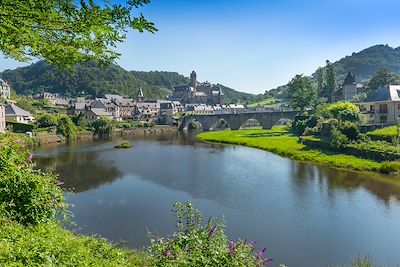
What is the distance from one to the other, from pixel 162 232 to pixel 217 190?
932 cm

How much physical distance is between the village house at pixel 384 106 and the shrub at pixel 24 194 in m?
44.4

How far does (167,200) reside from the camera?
2262cm

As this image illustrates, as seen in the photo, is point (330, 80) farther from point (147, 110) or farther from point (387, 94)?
point (387, 94)

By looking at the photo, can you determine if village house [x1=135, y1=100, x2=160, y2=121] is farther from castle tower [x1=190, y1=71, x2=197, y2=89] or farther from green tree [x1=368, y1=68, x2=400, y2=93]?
green tree [x1=368, y1=68, x2=400, y2=93]

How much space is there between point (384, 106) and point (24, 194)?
1885 inches

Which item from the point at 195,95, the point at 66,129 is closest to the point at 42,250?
the point at 66,129

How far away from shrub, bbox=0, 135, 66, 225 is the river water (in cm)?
494

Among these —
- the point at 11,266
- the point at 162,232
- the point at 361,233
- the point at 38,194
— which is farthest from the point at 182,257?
the point at 361,233

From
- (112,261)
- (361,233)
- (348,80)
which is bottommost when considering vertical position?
(361,233)

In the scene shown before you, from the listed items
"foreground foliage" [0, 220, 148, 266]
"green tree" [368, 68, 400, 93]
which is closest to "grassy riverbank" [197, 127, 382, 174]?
"foreground foliage" [0, 220, 148, 266]

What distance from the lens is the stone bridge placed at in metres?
82.9

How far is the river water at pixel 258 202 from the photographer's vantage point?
1591 cm

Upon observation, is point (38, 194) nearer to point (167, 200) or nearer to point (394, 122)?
point (167, 200)

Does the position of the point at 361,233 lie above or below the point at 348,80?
below
